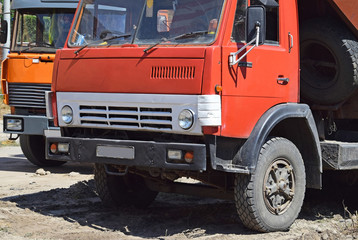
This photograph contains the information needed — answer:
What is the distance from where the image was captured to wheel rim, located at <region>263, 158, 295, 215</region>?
22.4 feet

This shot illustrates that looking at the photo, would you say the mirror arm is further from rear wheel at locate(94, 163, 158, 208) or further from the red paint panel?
rear wheel at locate(94, 163, 158, 208)

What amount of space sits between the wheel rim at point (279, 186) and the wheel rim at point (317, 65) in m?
1.11

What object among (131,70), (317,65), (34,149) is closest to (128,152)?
(131,70)

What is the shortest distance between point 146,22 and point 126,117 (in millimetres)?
978

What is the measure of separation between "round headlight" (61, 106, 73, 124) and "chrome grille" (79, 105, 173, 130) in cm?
13

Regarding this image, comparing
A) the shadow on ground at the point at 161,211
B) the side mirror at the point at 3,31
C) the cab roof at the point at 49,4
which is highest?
the cab roof at the point at 49,4

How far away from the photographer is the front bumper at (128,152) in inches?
Result: 252

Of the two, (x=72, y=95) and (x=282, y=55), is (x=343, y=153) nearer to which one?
(x=282, y=55)

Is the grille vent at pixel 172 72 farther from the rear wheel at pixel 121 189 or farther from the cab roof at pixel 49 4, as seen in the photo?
the cab roof at pixel 49 4

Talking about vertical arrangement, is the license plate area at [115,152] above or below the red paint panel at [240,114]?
below

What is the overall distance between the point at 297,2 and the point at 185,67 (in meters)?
1.73

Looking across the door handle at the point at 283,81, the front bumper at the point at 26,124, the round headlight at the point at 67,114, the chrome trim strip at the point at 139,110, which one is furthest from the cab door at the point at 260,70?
the front bumper at the point at 26,124

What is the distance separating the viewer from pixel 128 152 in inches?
266

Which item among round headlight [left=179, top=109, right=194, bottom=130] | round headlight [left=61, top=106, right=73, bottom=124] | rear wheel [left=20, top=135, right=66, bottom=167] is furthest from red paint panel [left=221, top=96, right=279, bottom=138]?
rear wheel [left=20, top=135, right=66, bottom=167]
